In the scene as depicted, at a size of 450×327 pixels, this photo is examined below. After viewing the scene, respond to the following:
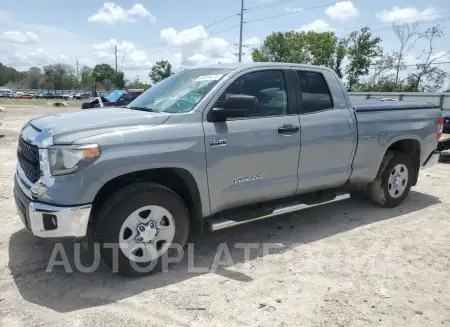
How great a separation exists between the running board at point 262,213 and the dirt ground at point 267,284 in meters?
0.39

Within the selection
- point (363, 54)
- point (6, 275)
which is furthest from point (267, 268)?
point (363, 54)

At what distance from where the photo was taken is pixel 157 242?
3637 mm

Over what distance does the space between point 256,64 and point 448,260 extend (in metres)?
2.80

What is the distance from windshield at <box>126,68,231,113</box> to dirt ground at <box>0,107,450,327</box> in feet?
5.02

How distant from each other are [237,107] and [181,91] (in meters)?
0.80

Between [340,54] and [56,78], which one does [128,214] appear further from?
[56,78]

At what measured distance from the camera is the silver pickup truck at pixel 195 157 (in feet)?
10.4

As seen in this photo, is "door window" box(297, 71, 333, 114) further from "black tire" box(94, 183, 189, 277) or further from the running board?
"black tire" box(94, 183, 189, 277)

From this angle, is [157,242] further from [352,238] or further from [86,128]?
[352,238]

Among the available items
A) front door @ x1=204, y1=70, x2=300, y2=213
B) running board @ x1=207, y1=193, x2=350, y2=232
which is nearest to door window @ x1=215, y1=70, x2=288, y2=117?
front door @ x1=204, y1=70, x2=300, y2=213

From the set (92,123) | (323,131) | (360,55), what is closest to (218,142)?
(92,123)

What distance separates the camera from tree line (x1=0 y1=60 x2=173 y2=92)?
106m

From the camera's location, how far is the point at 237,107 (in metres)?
3.64

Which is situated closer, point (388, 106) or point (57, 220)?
point (57, 220)
